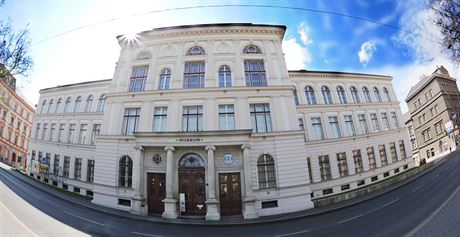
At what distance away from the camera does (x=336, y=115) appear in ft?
82.2

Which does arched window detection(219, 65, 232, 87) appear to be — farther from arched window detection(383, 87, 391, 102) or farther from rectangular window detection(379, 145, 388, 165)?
arched window detection(383, 87, 391, 102)

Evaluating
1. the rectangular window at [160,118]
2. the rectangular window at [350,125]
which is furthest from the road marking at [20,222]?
the rectangular window at [350,125]

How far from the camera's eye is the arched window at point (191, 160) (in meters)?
15.8

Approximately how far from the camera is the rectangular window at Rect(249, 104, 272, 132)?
664 inches

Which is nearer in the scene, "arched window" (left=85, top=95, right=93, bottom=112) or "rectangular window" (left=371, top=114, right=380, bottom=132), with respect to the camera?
"rectangular window" (left=371, top=114, right=380, bottom=132)

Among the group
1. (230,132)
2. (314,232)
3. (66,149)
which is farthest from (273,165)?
(66,149)

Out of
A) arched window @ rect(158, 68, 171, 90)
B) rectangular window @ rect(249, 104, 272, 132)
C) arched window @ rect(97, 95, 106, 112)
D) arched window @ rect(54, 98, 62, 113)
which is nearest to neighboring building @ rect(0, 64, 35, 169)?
arched window @ rect(54, 98, 62, 113)

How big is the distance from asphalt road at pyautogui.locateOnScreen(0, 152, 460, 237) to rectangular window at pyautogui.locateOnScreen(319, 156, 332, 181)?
7806 millimetres

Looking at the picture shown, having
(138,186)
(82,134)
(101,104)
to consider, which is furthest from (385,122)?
(82,134)

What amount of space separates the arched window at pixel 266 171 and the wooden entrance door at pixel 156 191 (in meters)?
7.85

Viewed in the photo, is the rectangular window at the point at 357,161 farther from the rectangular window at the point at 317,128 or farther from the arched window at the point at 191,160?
the arched window at the point at 191,160

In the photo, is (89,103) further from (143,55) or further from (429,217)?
(429,217)

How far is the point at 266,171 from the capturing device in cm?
1594

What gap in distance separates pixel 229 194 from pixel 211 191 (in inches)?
63.0
